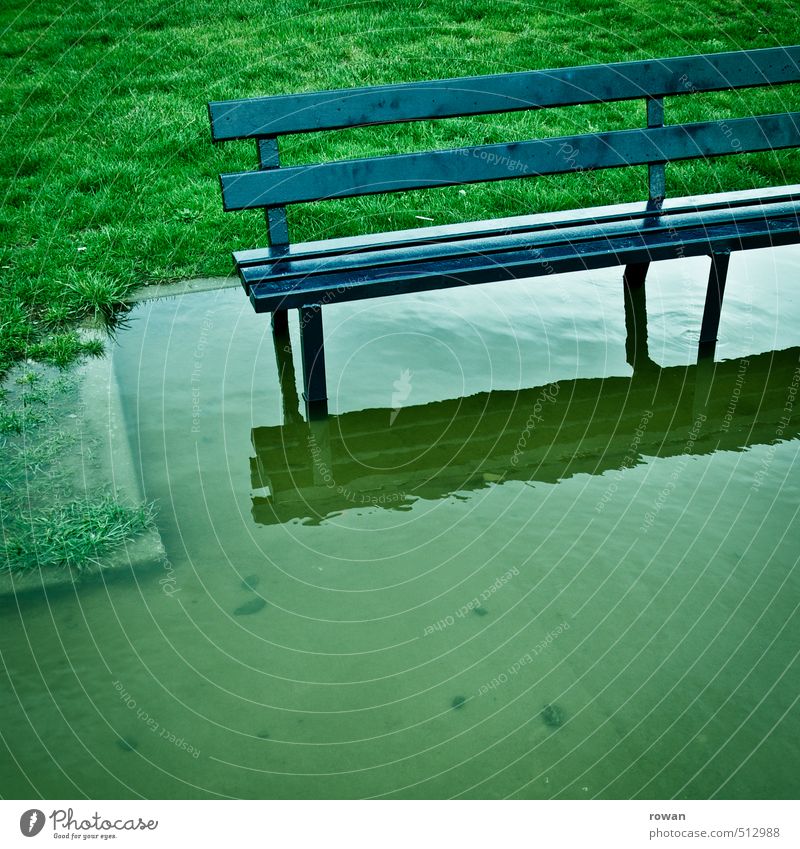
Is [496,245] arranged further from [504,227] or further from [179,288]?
[179,288]

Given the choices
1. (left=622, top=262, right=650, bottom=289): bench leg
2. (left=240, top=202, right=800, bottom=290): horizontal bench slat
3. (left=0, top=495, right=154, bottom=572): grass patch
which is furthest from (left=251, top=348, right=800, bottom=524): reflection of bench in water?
(left=622, top=262, right=650, bottom=289): bench leg

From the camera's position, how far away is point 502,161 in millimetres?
4457

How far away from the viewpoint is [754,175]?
6.40m

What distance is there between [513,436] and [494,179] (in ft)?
4.08

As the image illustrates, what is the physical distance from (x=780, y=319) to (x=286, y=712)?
3.47 meters

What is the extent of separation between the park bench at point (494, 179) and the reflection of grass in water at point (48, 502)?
967mm

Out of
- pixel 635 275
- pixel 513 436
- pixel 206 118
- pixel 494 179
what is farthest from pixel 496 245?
pixel 206 118

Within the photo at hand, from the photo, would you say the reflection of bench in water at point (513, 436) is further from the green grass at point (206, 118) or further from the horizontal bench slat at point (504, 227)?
the green grass at point (206, 118)

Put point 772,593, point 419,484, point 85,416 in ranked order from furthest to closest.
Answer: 1. point 85,416
2. point 419,484
3. point 772,593

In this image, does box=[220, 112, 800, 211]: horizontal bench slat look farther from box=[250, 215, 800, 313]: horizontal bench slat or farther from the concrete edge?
the concrete edge

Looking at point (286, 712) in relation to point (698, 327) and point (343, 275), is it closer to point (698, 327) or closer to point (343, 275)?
point (343, 275)

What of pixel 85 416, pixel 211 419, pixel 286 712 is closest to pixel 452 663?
pixel 286 712

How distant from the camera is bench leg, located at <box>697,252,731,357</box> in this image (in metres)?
4.50
